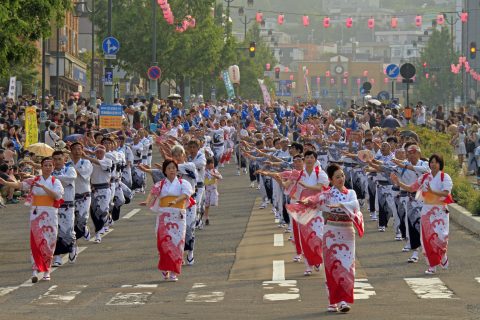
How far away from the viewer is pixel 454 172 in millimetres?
36531

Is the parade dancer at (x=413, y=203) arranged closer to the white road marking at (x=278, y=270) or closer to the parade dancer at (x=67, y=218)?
the white road marking at (x=278, y=270)

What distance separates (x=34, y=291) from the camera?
19.0 metres

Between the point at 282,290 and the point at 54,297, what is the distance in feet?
10.1

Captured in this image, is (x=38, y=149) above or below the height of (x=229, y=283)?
above

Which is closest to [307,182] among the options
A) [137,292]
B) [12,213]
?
[137,292]

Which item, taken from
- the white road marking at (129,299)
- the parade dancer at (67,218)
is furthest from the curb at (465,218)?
the white road marking at (129,299)

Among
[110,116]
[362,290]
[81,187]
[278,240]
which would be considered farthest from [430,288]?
[110,116]

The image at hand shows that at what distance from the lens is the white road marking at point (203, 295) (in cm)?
1781

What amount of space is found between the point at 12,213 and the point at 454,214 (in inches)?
411

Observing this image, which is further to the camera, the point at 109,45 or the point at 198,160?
the point at 109,45

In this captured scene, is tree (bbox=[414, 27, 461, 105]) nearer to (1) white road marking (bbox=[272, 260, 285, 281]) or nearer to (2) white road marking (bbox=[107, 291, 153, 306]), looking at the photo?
(1) white road marking (bbox=[272, 260, 285, 281])

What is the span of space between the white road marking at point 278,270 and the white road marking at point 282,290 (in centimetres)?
48

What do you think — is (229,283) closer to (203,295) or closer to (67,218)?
(203,295)

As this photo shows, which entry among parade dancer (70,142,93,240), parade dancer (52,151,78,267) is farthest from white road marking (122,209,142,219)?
parade dancer (52,151,78,267)
